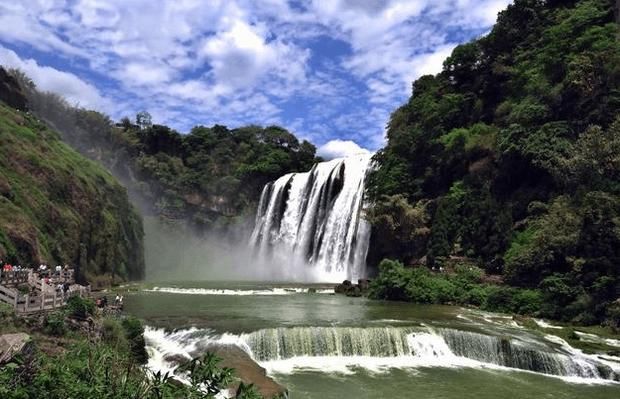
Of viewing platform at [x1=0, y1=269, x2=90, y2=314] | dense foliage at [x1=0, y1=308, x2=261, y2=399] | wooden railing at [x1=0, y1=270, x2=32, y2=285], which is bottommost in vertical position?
viewing platform at [x1=0, y1=269, x2=90, y2=314]

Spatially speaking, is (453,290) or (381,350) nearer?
(381,350)

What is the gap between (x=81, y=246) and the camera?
34.2 meters

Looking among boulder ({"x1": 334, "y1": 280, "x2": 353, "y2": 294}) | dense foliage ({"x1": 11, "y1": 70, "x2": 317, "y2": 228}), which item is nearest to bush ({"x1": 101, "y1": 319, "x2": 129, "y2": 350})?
boulder ({"x1": 334, "y1": 280, "x2": 353, "y2": 294})

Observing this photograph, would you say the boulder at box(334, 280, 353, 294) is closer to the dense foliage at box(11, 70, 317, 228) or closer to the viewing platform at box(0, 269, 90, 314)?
the viewing platform at box(0, 269, 90, 314)

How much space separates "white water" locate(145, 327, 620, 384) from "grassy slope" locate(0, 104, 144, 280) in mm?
12543

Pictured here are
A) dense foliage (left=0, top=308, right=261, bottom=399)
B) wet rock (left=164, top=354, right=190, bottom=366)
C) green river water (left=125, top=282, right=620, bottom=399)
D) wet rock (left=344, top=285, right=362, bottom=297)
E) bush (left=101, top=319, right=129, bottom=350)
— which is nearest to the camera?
dense foliage (left=0, top=308, right=261, bottom=399)

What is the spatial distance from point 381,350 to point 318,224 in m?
32.2

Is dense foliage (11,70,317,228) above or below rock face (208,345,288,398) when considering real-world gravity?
above

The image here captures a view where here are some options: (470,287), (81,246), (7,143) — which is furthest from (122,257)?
(470,287)

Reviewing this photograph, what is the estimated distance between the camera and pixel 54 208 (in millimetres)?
32125

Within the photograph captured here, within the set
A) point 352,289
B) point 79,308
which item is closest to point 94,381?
point 79,308

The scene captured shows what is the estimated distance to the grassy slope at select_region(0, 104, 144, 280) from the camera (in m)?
27.2

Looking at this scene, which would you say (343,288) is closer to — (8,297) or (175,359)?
(175,359)

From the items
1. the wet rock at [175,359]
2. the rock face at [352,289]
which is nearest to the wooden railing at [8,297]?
the wet rock at [175,359]
